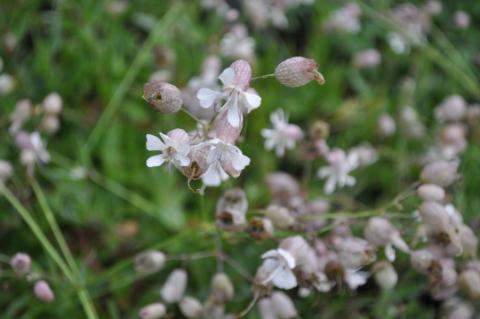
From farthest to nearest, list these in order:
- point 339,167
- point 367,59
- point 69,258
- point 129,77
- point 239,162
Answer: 1. point 367,59
2. point 129,77
3. point 339,167
4. point 69,258
5. point 239,162

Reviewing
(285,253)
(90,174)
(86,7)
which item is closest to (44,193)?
(90,174)

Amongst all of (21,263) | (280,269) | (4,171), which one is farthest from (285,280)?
(4,171)

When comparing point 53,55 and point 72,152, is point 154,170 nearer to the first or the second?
point 72,152

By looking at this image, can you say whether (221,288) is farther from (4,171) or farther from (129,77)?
(129,77)

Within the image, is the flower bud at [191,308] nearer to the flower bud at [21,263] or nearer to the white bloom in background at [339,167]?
the flower bud at [21,263]

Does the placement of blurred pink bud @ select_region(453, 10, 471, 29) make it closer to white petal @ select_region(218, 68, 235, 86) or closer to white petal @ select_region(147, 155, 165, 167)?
white petal @ select_region(218, 68, 235, 86)

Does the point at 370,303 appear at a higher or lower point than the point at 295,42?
lower

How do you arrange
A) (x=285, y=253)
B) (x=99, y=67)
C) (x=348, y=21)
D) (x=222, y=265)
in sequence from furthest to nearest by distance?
(x=348, y=21) < (x=99, y=67) < (x=222, y=265) < (x=285, y=253)
